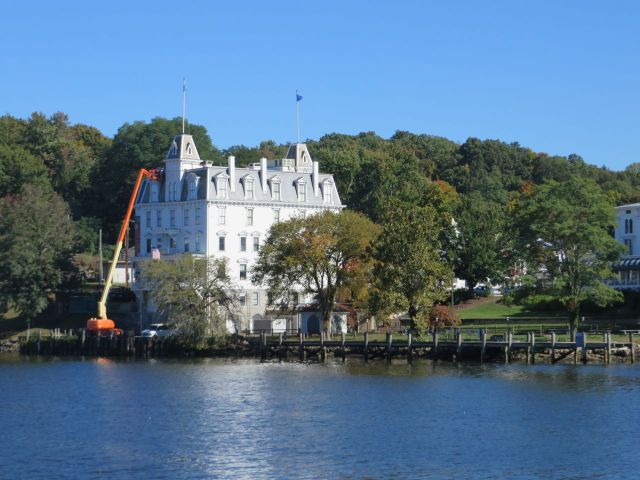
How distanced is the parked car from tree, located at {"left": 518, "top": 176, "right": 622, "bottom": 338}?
31.5m

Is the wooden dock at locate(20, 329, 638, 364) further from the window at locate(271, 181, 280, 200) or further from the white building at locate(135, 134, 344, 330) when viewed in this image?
the window at locate(271, 181, 280, 200)

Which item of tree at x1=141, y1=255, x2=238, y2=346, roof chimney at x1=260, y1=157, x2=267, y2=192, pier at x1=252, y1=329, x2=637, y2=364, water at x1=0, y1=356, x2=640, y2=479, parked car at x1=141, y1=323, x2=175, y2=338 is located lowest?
water at x1=0, y1=356, x2=640, y2=479

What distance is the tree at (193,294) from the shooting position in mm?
97375

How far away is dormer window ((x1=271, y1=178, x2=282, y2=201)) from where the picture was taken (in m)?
118

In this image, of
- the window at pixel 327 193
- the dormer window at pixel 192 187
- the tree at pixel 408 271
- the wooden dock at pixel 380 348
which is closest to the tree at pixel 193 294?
the wooden dock at pixel 380 348

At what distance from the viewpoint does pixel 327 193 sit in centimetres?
12181

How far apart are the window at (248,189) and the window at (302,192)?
18.4 ft

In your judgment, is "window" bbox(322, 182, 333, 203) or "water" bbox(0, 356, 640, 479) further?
"window" bbox(322, 182, 333, 203)

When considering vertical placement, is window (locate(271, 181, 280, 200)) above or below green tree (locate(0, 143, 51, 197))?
below

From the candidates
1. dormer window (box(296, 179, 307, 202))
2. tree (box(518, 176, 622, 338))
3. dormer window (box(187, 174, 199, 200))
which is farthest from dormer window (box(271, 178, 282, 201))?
tree (box(518, 176, 622, 338))

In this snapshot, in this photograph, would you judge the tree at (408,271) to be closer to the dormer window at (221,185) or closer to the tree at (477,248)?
the dormer window at (221,185)

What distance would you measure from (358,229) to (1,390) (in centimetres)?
3442

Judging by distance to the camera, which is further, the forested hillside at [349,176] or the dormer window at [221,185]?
the forested hillside at [349,176]

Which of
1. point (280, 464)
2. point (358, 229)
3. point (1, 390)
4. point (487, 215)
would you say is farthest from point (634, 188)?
point (280, 464)
